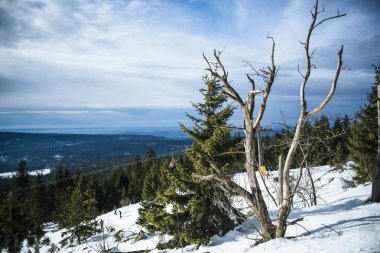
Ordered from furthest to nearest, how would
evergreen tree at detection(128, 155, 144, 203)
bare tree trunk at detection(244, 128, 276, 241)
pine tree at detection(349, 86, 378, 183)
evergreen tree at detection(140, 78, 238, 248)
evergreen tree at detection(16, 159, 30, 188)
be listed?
1. evergreen tree at detection(128, 155, 144, 203)
2. evergreen tree at detection(16, 159, 30, 188)
3. pine tree at detection(349, 86, 378, 183)
4. evergreen tree at detection(140, 78, 238, 248)
5. bare tree trunk at detection(244, 128, 276, 241)

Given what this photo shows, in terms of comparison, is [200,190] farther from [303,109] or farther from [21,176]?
[21,176]

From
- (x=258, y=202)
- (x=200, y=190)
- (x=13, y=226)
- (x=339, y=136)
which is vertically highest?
(x=339, y=136)

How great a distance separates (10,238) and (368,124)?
37.9 m

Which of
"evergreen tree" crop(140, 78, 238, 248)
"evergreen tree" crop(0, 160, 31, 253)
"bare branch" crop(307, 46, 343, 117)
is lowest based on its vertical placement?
"evergreen tree" crop(0, 160, 31, 253)

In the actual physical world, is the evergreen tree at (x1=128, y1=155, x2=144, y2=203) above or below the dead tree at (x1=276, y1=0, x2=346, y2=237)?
below

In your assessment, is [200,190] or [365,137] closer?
[200,190]

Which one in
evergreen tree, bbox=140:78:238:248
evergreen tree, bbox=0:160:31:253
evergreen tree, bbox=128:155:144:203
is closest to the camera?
evergreen tree, bbox=140:78:238:248

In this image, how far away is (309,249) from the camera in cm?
604

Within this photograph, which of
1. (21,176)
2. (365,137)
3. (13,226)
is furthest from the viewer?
(21,176)

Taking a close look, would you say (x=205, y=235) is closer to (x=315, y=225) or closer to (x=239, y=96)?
(x=315, y=225)

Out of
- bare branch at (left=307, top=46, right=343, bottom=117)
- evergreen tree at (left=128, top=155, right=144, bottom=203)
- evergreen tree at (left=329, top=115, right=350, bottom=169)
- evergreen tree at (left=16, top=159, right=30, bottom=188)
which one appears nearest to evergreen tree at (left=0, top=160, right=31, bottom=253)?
evergreen tree at (left=16, top=159, right=30, bottom=188)

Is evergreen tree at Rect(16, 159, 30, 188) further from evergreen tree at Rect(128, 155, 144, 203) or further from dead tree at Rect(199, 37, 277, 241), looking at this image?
dead tree at Rect(199, 37, 277, 241)

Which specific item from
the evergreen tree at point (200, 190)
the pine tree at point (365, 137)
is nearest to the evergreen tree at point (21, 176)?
the evergreen tree at point (200, 190)

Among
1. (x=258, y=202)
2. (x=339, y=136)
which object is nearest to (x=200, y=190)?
(x=258, y=202)
